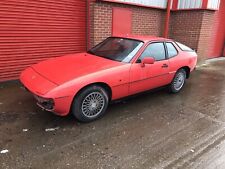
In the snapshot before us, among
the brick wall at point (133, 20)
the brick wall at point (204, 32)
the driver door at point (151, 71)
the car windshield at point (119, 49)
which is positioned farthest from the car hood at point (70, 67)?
the brick wall at point (204, 32)

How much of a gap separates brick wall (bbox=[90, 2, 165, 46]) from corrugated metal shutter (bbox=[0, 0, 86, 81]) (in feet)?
1.43

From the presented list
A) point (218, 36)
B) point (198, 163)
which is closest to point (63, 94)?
point (198, 163)

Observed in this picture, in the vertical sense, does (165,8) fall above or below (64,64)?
above

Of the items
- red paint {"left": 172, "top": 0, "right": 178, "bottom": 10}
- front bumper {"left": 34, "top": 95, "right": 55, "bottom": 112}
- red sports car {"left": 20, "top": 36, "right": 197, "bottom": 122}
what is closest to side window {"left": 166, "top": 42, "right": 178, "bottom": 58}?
red sports car {"left": 20, "top": 36, "right": 197, "bottom": 122}

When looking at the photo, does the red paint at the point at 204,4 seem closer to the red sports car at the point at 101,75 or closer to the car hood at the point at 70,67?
the red sports car at the point at 101,75

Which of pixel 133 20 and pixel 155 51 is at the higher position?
pixel 133 20

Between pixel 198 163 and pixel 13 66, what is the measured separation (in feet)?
16.7

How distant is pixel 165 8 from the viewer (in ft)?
28.9

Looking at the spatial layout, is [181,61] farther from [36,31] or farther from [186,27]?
[186,27]

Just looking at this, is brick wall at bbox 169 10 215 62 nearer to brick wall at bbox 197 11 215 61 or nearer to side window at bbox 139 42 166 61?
brick wall at bbox 197 11 215 61

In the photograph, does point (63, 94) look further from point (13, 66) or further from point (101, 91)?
point (13, 66)

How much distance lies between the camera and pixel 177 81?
5.49 meters

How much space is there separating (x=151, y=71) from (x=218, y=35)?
7.79 metres

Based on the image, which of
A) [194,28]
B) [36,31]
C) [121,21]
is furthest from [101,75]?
[194,28]
